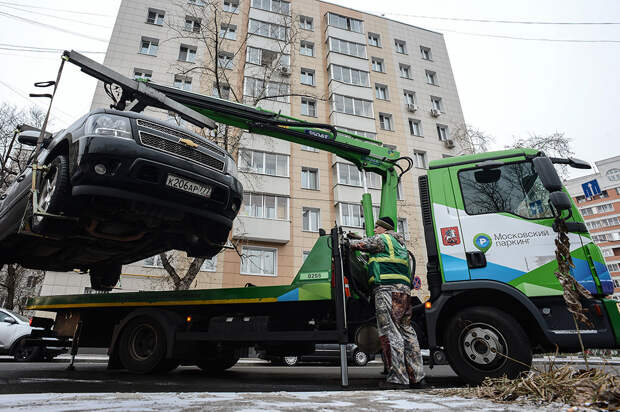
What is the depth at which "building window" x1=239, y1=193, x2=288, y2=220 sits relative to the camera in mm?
17656

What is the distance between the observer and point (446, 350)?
397cm

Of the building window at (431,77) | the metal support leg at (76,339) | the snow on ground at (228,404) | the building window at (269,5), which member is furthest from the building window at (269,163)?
the snow on ground at (228,404)

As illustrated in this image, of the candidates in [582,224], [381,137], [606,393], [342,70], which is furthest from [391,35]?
[606,393]

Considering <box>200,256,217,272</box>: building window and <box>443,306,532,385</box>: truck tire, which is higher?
<box>200,256,217,272</box>: building window

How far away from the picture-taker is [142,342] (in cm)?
497

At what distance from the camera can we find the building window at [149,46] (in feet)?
67.0

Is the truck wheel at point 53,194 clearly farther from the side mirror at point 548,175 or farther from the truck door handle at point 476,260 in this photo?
the side mirror at point 548,175

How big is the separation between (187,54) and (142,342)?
66.7 feet

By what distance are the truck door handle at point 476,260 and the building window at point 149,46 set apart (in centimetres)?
2163

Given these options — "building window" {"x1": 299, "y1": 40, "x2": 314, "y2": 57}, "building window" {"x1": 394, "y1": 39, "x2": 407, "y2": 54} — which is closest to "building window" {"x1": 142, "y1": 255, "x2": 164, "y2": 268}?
"building window" {"x1": 299, "y1": 40, "x2": 314, "y2": 57}

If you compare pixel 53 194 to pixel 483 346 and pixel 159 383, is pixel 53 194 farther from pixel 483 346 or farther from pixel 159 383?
pixel 483 346

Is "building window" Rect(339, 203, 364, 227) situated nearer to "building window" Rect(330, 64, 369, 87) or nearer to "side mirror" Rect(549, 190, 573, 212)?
"building window" Rect(330, 64, 369, 87)

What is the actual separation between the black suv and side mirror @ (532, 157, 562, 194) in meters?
3.47

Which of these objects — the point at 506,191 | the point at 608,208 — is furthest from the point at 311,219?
the point at 608,208
